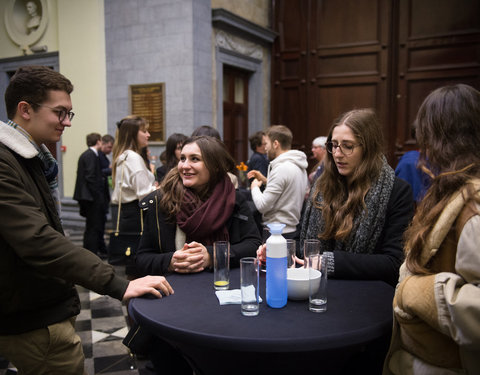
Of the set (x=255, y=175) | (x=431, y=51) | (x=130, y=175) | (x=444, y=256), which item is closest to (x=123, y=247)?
(x=130, y=175)

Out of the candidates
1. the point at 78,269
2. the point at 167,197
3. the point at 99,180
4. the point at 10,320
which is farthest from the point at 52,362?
the point at 99,180

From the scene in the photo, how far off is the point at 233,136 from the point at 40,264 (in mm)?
7281

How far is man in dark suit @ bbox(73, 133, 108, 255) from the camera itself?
576cm

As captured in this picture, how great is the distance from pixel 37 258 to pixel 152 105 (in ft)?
20.0

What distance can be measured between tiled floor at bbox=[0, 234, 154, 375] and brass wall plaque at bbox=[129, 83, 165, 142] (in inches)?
131

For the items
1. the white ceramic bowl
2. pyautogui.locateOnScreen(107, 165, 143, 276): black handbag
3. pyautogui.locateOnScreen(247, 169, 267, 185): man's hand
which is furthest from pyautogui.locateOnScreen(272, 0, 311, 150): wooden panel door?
the white ceramic bowl

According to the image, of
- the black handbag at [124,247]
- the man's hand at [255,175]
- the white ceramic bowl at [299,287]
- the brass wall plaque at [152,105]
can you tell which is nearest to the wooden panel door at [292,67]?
the brass wall plaque at [152,105]

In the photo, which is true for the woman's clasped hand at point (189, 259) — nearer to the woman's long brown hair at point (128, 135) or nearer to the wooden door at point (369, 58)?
the woman's long brown hair at point (128, 135)

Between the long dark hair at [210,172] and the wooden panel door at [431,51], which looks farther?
the wooden panel door at [431,51]

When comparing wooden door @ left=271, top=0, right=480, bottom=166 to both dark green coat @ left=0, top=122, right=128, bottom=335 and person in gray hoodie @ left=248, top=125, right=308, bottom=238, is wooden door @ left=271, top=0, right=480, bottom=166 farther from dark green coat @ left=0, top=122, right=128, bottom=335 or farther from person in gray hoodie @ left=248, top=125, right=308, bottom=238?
dark green coat @ left=0, top=122, right=128, bottom=335

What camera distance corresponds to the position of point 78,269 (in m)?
1.67

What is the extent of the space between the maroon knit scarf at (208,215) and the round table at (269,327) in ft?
1.48

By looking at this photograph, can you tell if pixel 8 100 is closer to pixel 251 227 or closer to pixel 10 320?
pixel 10 320

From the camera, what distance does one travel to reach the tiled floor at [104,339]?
10.2 ft
